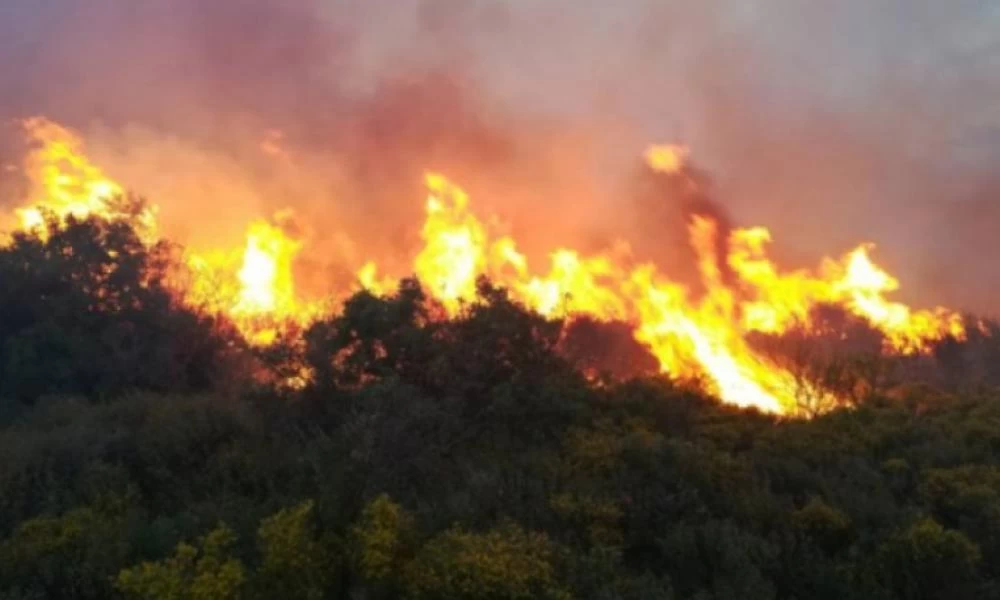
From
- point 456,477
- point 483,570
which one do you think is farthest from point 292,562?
point 456,477

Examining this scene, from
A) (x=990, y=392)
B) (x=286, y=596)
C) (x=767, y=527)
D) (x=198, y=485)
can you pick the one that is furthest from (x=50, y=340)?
(x=990, y=392)

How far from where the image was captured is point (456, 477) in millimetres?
12922

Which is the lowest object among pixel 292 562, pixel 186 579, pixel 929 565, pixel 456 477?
pixel 186 579

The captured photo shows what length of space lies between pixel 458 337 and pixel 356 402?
2488 millimetres

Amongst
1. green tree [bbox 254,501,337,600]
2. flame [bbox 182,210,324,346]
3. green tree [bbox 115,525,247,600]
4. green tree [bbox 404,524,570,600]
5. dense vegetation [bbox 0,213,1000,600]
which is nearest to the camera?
green tree [bbox 115,525,247,600]

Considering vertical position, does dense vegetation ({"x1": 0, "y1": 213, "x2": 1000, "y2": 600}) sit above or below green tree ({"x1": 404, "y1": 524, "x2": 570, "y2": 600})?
above

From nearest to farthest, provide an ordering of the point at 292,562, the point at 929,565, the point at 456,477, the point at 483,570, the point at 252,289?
the point at 483,570 < the point at 292,562 < the point at 929,565 < the point at 456,477 < the point at 252,289

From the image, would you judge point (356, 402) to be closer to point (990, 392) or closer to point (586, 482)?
point (586, 482)

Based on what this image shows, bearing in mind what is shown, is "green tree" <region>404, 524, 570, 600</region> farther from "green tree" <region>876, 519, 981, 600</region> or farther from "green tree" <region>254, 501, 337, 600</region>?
"green tree" <region>876, 519, 981, 600</region>

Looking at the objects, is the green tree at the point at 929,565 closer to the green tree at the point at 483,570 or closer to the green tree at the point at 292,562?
the green tree at the point at 483,570

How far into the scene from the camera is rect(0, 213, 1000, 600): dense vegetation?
1024 cm

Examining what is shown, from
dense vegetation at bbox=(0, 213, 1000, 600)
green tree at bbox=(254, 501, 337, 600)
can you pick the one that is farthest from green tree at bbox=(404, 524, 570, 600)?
green tree at bbox=(254, 501, 337, 600)

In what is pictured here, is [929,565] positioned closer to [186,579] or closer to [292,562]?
[292,562]

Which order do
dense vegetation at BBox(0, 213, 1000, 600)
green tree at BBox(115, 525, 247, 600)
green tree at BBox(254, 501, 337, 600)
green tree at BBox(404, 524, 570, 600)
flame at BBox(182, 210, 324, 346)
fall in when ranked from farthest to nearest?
1. flame at BBox(182, 210, 324, 346)
2. dense vegetation at BBox(0, 213, 1000, 600)
3. green tree at BBox(254, 501, 337, 600)
4. green tree at BBox(404, 524, 570, 600)
5. green tree at BBox(115, 525, 247, 600)
